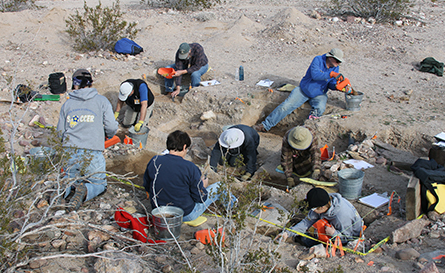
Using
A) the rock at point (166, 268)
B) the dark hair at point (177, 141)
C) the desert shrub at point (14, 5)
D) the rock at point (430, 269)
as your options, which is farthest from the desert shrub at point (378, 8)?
the desert shrub at point (14, 5)

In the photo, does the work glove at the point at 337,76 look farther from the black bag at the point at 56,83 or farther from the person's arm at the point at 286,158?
the black bag at the point at 56,83

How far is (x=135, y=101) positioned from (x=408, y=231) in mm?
4719

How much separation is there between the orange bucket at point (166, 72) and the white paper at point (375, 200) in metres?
4.97

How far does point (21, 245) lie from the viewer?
269 centimetres

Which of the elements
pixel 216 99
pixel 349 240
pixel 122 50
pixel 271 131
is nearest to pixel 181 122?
pixel 216 99

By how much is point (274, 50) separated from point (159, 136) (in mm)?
4945

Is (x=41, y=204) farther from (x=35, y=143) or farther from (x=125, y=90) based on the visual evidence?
(x=125, y=90)

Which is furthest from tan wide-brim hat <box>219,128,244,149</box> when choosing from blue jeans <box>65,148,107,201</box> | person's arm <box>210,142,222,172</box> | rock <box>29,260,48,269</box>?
rock <box>29,260,48,269</box>

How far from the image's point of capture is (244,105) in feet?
22.6

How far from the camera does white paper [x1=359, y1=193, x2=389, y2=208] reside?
3988 millimetres

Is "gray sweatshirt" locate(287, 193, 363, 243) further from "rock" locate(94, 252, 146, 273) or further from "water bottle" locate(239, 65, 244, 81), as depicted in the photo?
"water bottle" locate(239, 65, 244, 81)

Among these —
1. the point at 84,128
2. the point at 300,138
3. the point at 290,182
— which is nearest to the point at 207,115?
the point at 290,182

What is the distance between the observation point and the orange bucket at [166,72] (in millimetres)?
7484

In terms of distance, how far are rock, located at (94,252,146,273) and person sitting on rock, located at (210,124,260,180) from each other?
81.1 inches
